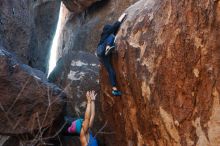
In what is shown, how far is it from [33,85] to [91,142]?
1827 millimetres

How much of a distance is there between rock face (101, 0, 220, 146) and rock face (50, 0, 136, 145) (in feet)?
4.21

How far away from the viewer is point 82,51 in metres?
10.5

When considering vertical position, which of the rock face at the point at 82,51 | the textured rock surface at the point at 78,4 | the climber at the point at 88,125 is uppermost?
the textured rock surface at the point at 78,4

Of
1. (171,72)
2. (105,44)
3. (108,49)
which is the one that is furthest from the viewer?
(105,44)

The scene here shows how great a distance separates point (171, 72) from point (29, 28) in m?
6.74

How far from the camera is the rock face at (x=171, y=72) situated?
186 inches

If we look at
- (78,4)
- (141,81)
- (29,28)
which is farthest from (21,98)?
(78,4)

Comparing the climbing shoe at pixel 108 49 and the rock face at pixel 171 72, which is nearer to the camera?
the rock face at pixel 171 72

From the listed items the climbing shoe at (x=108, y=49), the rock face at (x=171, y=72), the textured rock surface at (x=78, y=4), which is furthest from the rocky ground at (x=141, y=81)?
the textured rock surface at (x=78, y=4)

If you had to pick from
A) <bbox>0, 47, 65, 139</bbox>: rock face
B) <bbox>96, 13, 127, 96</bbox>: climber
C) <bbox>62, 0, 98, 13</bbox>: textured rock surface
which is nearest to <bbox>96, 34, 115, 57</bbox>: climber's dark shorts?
Result: <bbox>96, 13, 127, 96</bbox>: climber

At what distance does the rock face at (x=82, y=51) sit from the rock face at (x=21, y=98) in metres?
0.95

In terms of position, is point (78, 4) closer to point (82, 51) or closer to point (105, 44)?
point (82, 51)

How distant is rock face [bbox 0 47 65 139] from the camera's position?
7297 mm

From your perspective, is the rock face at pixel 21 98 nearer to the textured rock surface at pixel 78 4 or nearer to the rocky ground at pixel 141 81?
the rocky ground at pixel 141 81
